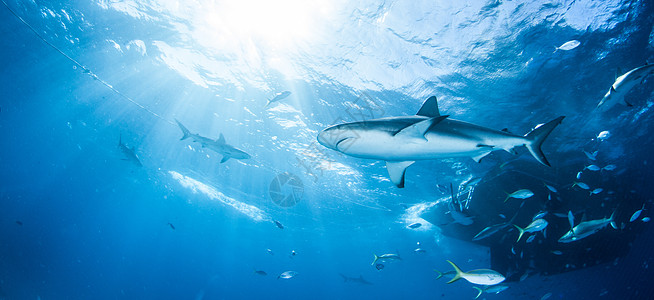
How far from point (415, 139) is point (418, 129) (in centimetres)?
21

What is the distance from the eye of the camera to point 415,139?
2496 millimetres

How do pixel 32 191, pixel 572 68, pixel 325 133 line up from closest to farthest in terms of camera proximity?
pixel 325 133 < pixel 572 68 < pixel 32 191

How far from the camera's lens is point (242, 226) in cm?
4703

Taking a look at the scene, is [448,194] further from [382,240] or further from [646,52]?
[382,240]

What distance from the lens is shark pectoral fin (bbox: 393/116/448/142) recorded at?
2184mm

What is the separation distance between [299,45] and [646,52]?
1163 centimetres

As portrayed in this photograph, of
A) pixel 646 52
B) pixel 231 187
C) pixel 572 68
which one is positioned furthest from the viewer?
pixel 231 187

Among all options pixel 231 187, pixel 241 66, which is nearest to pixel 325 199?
pixel 231 187

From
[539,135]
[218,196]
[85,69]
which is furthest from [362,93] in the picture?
[218,196]

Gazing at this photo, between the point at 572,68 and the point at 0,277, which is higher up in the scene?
the point at 572,68

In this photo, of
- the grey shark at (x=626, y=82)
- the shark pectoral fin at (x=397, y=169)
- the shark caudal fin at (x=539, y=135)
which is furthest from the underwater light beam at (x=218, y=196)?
the grey shark at (x=626, y=82)

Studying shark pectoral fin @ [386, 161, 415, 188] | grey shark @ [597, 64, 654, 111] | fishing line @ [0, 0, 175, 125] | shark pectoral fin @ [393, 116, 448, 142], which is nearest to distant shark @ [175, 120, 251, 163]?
shark pectoral fin @ [386, 161, 415, 188]

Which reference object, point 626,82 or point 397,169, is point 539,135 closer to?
point 397,169

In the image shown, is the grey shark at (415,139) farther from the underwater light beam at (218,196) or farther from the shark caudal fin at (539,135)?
the underwater light beam at (218,196)
